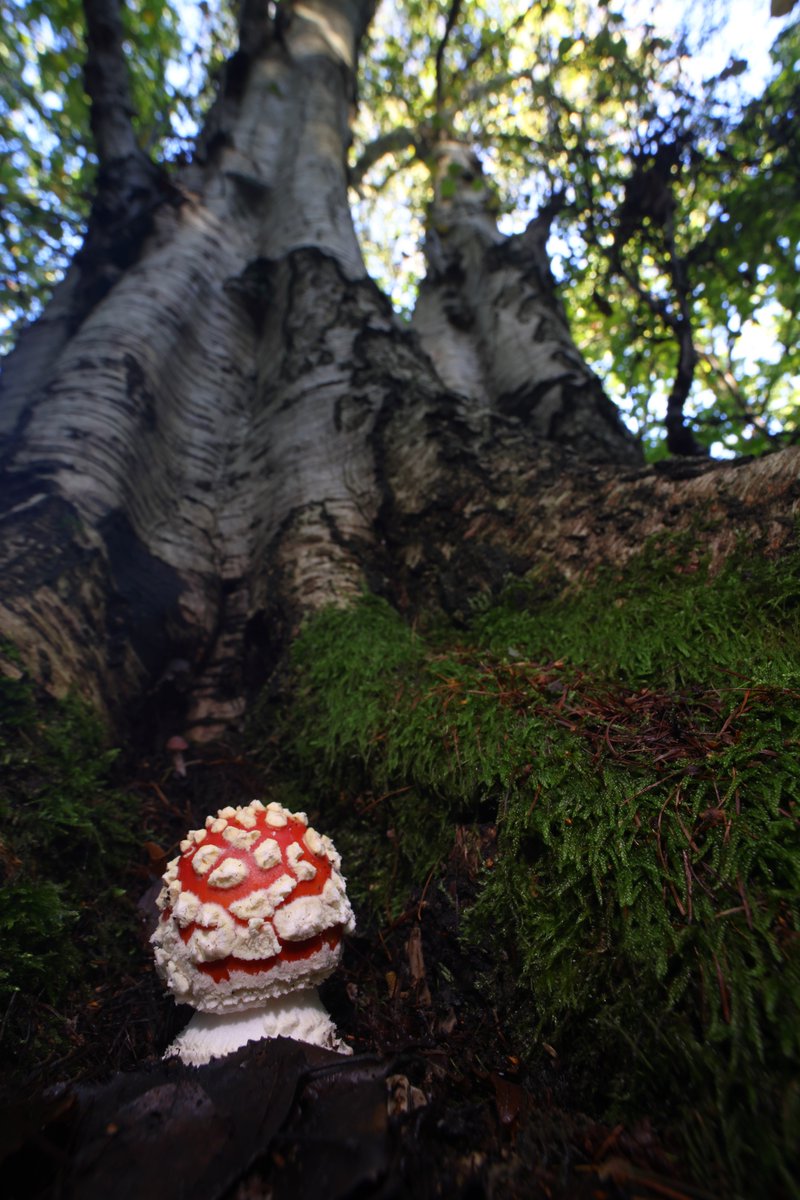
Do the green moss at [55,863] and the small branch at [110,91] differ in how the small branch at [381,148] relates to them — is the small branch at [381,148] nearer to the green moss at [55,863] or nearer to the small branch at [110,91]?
the small branch at [110,91]

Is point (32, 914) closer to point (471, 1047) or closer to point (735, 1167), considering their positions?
point (471, 1047)

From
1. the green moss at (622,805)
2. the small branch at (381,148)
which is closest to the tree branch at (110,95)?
the green moss at (622,805)

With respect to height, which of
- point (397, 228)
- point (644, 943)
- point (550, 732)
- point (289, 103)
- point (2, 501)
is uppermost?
point (397, 228)

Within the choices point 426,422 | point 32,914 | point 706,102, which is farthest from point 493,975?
point 706,102

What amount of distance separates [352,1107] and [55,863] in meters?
1.13

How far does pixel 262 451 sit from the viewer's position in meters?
3.42

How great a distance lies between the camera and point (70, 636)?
7.30ft

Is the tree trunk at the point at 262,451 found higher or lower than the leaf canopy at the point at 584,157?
lower

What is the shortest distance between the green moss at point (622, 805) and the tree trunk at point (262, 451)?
34 centimetres

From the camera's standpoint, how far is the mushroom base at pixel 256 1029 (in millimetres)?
1338

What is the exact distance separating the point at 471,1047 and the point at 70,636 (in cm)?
193

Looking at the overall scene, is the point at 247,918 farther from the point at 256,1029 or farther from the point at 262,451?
the point at 262,451

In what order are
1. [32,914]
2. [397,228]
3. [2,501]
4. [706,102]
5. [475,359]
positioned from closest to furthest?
[32,914] < [2,501] < [706,102] < [475,359] < [397,228]

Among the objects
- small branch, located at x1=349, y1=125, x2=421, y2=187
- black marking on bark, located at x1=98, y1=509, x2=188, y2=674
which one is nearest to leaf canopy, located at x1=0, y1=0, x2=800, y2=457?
small branch, located at x1=349, y1=125, x2=421, y2=187
